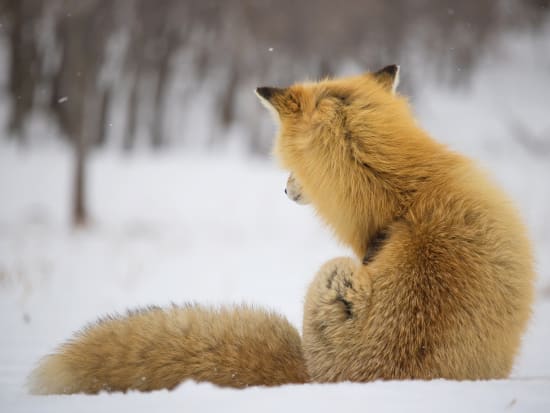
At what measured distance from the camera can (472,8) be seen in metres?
21.8

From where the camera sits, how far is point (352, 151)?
2.91m

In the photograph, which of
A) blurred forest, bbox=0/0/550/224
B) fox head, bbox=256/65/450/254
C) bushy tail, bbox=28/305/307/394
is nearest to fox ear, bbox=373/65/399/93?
fox head, bbox=256/65/450/254

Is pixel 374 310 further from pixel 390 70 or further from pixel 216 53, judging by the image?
pixel 216 53

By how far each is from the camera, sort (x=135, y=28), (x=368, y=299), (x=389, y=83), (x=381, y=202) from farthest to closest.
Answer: (x=135, y=28) → (x=389, y=83) → (x=381, y=202) → (x=368, y=299)

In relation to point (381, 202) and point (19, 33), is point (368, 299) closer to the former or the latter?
point (381, 202)

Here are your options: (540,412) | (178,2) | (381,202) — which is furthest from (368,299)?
(178,2)

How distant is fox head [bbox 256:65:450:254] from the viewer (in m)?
2.85

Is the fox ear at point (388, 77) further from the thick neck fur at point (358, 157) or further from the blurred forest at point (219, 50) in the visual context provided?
the blurred forest at point (219, 50)

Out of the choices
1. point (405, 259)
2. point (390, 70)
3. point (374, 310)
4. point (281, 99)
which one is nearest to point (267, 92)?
point (281, 99)

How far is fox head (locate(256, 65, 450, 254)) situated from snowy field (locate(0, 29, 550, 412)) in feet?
1.43

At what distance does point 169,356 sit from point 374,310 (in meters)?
1.10

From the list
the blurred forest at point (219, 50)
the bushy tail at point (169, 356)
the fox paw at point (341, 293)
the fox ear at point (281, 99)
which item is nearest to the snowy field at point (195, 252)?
the bushy tail at point (169, 356)

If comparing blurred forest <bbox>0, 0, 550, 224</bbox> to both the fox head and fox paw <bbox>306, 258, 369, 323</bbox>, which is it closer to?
the fox head

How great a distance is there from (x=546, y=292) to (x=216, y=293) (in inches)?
191
